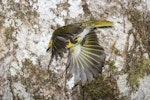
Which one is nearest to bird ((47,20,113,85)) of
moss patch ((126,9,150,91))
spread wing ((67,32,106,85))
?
spread wing ((67,32,106,85))

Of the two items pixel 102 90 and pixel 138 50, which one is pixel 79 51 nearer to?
pixel 102 90

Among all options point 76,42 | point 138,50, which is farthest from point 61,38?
point 138,50

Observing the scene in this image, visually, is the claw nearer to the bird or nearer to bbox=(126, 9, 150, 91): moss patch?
the bird

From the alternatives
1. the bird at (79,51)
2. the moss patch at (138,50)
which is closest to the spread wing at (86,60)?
the bird at (79,51)

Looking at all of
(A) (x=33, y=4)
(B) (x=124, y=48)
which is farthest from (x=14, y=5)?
(B) (x=124, y=48)

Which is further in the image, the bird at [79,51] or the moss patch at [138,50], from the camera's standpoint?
the moss patch at [138,50]

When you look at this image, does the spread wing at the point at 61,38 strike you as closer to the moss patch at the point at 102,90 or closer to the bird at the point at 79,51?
the bird at the point at 79,51

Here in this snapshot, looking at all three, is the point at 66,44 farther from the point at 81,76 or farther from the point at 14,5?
the point at 14,5
